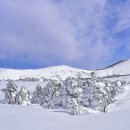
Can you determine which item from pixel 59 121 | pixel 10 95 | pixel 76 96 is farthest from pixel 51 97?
pixel 59 121

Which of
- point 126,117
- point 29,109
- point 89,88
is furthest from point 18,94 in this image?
point 126,117

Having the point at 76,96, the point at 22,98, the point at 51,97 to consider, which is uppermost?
the point at 51,97

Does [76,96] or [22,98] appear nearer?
[76,96]

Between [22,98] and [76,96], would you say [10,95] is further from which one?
[76,96]

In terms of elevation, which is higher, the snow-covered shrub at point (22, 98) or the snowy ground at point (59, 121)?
the snow-covered shrub at point (22, 98)

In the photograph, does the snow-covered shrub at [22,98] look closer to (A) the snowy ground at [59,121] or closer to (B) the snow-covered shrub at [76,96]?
(B) the snow-covered shrub at [76,96]

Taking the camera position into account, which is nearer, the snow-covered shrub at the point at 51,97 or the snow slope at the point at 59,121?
the snow slope at the point at 59,121

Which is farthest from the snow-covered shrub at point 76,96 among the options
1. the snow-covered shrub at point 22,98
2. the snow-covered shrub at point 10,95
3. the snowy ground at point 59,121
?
the snowy ground at point 59,121

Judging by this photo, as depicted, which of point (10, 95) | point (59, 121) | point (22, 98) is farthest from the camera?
point (22, 98)

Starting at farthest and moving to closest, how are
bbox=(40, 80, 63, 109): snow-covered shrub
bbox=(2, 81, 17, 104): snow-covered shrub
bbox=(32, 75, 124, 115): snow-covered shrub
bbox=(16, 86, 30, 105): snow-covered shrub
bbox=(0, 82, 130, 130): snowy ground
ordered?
bbox=(16, 86, 30, 105): snow-covered shrub
bbox=(2, 81, 17, 104): snow-covered shrub
bbox=(40, 80, 63, 109): snow-covered shrub
bbox=(32, 75, 124, 115): snow-covered shrub
bbox=(0, 82, 130, 130): snowy ground

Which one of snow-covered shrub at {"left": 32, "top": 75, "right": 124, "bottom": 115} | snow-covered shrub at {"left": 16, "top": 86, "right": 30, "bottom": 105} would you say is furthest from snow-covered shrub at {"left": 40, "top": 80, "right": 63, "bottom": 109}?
snow-covered shrub at {"left": 16, "top": 86, "right": 30, "bottom": 105}

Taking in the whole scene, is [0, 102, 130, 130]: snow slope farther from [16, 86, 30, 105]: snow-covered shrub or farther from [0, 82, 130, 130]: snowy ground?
[16, 86, 30, 105]: snow-covered shrub

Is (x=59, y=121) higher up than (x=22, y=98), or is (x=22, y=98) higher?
(x=22, y=98)

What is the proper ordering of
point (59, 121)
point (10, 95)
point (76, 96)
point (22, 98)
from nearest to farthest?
point (59, 121) → point (76, 96) → point (10, 95) → point (22, 98)
